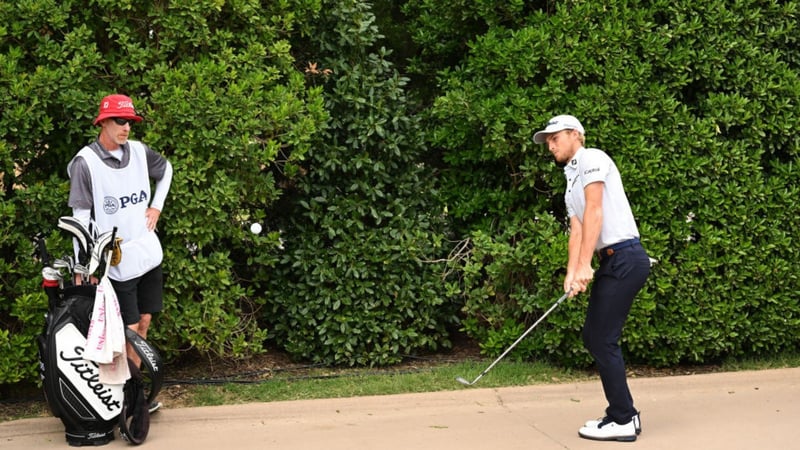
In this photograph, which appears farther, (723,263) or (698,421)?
(723,263)

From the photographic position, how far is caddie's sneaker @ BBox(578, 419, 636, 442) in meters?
5.98

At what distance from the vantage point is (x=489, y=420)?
21.5 ft

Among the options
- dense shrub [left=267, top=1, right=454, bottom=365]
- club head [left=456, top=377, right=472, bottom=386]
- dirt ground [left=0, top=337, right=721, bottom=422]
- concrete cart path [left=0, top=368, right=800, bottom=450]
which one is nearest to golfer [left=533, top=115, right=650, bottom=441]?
concrete cart path [left=0, top=368, right=800, bottom=450]

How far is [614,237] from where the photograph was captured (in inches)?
232

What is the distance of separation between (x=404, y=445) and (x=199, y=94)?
2.61m

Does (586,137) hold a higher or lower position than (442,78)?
lower

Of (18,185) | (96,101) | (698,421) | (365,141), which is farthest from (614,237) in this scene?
(18,185)

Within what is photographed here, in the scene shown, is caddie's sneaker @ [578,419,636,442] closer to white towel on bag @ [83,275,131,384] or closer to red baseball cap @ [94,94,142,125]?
white towel on bag @ [83,275,131,384]

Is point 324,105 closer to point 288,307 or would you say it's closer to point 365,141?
point 365,141

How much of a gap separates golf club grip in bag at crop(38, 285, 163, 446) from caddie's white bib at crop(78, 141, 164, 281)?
310 mm

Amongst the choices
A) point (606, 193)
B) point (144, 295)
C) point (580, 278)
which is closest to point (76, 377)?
point (144, 295)

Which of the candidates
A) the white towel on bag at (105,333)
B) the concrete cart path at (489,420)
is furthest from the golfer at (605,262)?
the white towel on bag at (105,333)

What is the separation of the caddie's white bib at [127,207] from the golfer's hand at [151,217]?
4 centimetres

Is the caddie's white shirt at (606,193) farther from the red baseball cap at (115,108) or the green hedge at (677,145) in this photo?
the red baseball cap at (115,108)
